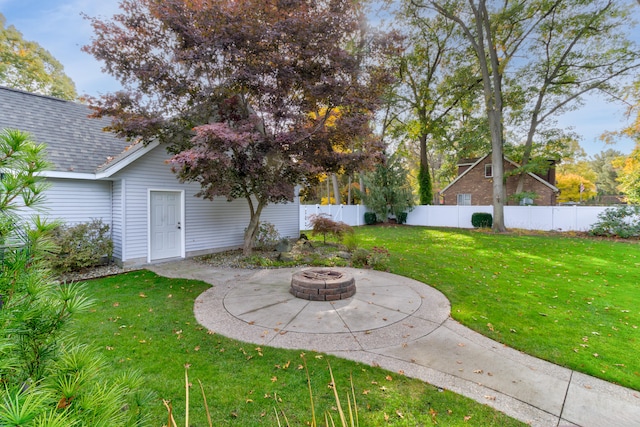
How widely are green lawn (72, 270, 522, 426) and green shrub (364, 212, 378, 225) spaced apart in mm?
16708

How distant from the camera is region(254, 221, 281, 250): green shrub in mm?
10281

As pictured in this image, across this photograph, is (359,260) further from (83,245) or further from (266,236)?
(83,245)

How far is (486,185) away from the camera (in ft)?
74.1

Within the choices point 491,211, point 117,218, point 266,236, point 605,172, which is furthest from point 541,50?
point 605,172

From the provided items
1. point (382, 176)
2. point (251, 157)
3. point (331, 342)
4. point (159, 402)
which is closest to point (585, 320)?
point (331, 342)

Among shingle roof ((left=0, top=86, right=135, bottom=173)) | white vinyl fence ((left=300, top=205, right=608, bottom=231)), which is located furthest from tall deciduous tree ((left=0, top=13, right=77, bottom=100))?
white vinyl fence ((left=300, top=205, right=608, bottom=231))

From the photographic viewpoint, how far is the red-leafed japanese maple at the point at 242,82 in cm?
640

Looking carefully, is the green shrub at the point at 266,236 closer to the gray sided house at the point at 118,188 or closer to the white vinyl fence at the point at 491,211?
the gray sided house at the point at 118,188

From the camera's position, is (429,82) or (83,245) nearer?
(83,245)

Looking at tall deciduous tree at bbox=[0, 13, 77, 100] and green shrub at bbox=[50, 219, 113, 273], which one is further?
tall deciduous tree at bbox=[0, 13, 77, 100]

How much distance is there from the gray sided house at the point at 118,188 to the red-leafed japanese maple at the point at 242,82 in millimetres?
1160

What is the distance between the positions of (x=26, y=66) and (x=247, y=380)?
84.5ft

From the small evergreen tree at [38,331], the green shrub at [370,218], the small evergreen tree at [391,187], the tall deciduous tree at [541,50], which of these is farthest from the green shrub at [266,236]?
the tall deciduous tree at [541,50]

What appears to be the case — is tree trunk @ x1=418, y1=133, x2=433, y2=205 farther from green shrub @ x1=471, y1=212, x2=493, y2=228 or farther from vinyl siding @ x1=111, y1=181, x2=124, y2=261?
vinyl siding @ x1=111, y1=181, x2=124, y2=261
